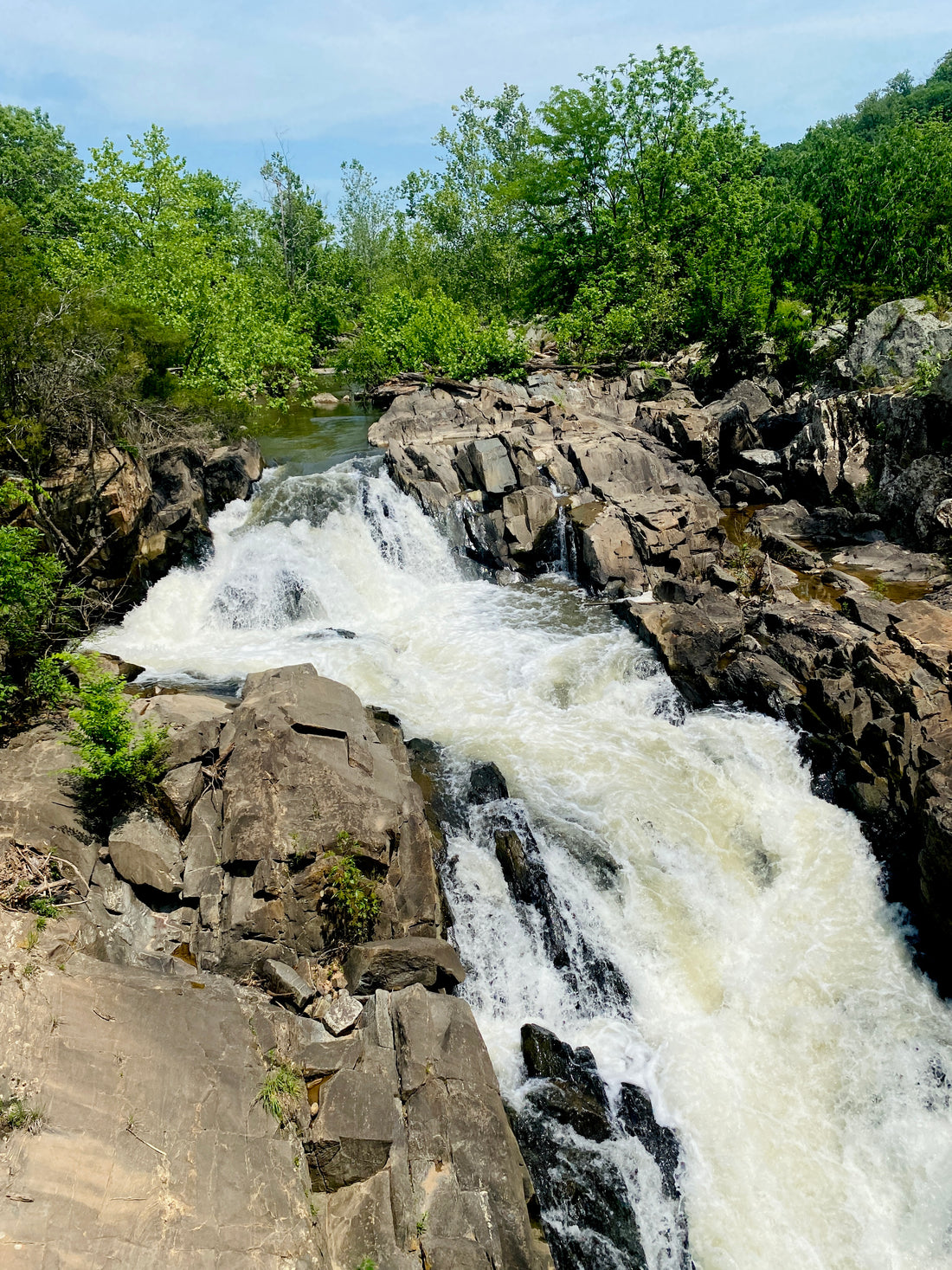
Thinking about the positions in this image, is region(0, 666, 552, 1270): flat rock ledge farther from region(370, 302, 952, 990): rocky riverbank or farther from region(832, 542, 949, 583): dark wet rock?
region(832, 542, 949, 583): dark wet rock

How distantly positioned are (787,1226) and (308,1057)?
5.69 metres

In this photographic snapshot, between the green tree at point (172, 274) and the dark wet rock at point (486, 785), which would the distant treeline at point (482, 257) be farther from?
the dark wet rock at point (486, 785)

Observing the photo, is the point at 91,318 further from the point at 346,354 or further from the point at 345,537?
the point at 346,354

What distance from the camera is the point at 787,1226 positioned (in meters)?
8.16

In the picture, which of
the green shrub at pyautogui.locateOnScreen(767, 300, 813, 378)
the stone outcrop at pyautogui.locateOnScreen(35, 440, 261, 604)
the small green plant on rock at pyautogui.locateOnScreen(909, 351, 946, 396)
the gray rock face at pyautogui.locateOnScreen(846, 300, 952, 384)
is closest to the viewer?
the stone outcrop at pyautogui.locateOnScreen(35, 440, 261, 604)

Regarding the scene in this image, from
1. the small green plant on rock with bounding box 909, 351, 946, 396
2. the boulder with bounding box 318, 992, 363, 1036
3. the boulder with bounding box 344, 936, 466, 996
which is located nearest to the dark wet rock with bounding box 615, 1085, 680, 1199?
the boulder with bounding box 344, 936, 466, 996

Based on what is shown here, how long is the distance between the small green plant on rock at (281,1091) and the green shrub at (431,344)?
28.1 metres

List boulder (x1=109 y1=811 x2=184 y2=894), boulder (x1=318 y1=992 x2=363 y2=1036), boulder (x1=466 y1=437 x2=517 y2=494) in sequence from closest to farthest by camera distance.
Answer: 1. boulder (x1=318 y1=992 x2=363 y2=1036)
2. boulder (x1=109 y1=811 x2=184 y2=894)
3. boulder (x1=466 y1=437 x2=517 y2=494)

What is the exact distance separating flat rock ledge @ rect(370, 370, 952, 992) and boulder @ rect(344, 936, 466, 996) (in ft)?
23.4

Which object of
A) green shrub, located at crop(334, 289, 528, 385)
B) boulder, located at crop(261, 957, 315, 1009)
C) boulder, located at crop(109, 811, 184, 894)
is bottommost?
boulder, located at crop(261, 957, 315, 1009)

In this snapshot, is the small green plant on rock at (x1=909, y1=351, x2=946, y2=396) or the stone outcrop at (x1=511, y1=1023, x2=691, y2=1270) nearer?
the stone outcrop at (x1=511, y1=1023, x2=691, y2=1270)

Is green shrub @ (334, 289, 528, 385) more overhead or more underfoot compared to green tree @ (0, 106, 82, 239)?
more underfoot

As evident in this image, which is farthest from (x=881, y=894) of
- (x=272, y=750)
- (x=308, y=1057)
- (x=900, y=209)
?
(x=900, y=209)

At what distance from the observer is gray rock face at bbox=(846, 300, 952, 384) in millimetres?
22609
